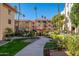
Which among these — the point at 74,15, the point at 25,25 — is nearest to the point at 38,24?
the point at 25,25

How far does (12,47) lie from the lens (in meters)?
10.1

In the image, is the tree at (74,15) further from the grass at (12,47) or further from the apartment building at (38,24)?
the grass at (12,47)

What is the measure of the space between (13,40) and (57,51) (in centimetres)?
227

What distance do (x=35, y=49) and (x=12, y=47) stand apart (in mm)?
1146

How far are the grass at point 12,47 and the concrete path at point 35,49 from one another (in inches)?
9.9

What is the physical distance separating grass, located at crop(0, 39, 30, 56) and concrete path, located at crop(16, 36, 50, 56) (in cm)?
25

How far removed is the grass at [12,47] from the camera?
8.80 m

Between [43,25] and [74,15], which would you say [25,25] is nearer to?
[43,25]

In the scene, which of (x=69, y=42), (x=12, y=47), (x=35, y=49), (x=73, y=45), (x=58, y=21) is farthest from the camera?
(x=12, y=47)


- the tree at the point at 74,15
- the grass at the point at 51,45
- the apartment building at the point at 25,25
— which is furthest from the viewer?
the tree at the point at 74,15

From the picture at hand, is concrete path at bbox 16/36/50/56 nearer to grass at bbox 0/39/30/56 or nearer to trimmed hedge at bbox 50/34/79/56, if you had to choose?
grass at bbox 0/39/30/56

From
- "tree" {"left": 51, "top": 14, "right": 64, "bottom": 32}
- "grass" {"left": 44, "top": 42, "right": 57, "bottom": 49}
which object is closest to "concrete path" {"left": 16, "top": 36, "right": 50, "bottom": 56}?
"grass" {"left": 44, "top": 42, "right": 57, "bottom": 49}

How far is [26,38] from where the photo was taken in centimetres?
1044

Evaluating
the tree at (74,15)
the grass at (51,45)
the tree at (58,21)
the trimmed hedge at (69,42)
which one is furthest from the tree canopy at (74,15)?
the grass at (51,45)
